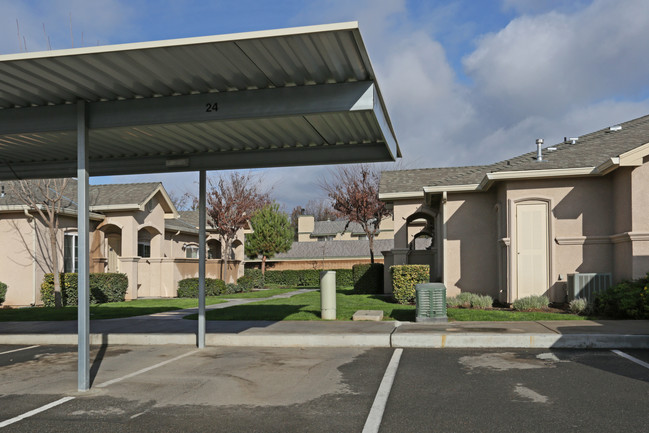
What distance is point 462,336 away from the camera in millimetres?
10055

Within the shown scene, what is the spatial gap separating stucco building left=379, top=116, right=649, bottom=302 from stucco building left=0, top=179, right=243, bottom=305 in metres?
13.5

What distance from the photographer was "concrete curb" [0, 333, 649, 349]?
31.7 ft

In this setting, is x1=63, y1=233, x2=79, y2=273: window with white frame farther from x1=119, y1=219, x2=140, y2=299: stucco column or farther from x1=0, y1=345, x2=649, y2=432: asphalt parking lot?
x1=0, y1=345, x2=649, y2=432: asphalt parking lot

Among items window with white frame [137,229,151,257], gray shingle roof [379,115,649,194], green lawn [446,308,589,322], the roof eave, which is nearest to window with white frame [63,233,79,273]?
window with white frame [137,229,151,257]

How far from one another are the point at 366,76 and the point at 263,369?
451 cm

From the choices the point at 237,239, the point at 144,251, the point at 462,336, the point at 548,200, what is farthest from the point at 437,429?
the point at 237,239

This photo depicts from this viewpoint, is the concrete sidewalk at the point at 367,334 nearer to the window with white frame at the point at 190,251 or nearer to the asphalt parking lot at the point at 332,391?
the asphalt parking lot at the point at 332,391

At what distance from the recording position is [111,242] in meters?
26.9

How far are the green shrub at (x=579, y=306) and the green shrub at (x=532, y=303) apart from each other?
1.12 meters

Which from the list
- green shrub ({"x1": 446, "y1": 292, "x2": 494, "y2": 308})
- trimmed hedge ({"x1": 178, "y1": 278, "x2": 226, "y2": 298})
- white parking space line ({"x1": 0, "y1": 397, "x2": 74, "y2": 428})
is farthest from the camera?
trimmed hedge ({"x1": 178, "y1": 278, "x2": 226, "y2": 298})

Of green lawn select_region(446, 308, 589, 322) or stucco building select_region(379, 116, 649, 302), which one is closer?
green lawn select_region(446, 308, 589, 322)

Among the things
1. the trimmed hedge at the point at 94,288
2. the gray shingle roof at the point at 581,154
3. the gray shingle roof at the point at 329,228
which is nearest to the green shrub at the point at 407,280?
the gray shingle roof at the point at 581,154

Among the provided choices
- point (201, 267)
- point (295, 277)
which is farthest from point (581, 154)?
point (295, 277)

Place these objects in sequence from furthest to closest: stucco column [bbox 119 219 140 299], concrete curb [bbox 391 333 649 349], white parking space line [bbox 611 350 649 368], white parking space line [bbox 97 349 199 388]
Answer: stucco column [bbox 119 219 140 299] → concrete curb [bbox 391 333 649 349] → white parking space line [bbox 611 350 649 368] → white parking space line [bbox 97 349 199 388]
